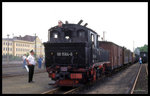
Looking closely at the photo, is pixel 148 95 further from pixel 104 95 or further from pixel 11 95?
pixel 11 95

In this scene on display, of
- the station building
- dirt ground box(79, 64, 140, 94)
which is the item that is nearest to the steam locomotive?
dirt ground box(79, 64, 140, 94)

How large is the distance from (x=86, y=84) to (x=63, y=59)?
200 cm

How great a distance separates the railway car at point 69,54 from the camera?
35.1 ft

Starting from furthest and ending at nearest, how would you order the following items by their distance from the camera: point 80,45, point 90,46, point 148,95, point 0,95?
1. point 90,46
2. point 80,45
3. point 148,95
4. point 0,95

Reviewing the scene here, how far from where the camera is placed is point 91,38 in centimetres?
1177

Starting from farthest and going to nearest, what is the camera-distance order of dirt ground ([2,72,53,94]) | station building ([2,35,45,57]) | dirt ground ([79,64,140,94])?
1. station building ([2,35,45,57])
2. dirt ground ([79,64,140,94])
3. dirt ground ([2,72,53,94])

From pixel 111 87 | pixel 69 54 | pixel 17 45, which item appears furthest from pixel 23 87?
pixel 17 45

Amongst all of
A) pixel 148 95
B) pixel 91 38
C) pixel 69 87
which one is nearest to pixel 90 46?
pixel 91 38

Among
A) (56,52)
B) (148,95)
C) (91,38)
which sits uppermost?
(91,38)

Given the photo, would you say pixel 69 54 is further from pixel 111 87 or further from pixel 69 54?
pixel 111 87

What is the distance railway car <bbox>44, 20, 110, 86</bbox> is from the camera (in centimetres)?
1071

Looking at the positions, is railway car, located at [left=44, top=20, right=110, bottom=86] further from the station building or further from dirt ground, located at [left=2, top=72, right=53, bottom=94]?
the station building

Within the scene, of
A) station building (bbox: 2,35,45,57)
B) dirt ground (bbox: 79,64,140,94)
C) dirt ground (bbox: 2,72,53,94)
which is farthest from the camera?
station building (bbox: 2,35,45,57)

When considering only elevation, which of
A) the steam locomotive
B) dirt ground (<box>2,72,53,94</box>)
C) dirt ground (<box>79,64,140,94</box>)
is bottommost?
dirt ground (<box>79,64,140,94</box>)
